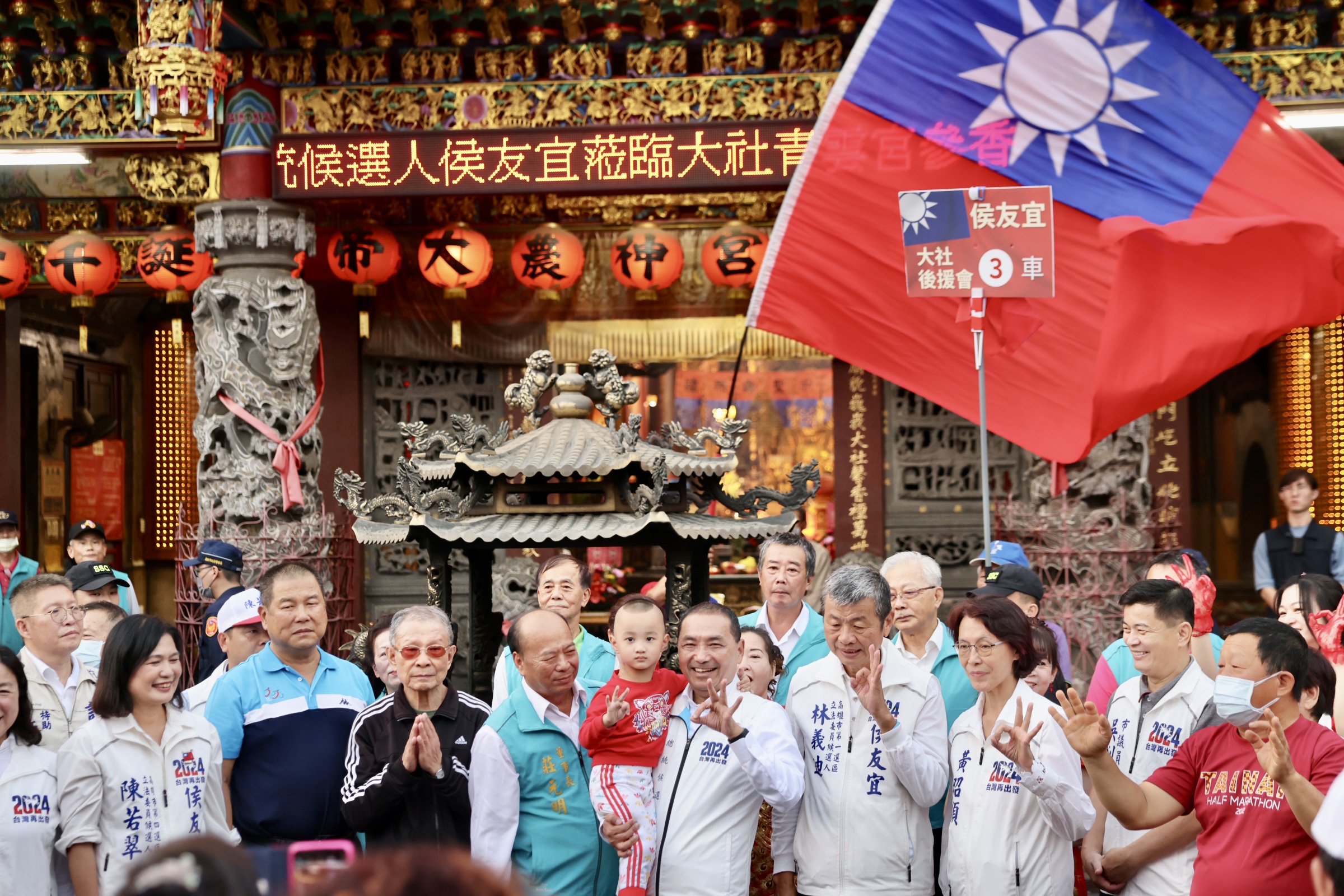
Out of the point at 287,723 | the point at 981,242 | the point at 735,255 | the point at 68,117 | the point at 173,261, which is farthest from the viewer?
the point at 173,261

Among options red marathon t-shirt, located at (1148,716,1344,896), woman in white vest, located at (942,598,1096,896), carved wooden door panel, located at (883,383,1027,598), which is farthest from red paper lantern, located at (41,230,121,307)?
red marathon t-shirt, located at (1148,716,1344,896)

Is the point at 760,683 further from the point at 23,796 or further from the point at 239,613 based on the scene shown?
the point at 23,796

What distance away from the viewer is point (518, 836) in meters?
3.56

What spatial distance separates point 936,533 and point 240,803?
6843 millimetres

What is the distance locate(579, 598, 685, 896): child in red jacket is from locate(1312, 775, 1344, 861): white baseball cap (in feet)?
6.08

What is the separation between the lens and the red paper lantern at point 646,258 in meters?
9.00

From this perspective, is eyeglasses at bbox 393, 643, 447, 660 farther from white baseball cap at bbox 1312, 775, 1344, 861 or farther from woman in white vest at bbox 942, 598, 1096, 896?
white baseball cap at bbox 1312, 775, 1344, 861

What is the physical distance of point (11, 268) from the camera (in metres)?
9.25

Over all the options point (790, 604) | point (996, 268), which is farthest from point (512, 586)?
point (996, 268)

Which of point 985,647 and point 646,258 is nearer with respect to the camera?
point 985,647

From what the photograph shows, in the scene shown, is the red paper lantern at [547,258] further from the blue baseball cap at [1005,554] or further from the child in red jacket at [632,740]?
the child in red jacket at [632,740]

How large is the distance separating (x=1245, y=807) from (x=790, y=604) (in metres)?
1.99

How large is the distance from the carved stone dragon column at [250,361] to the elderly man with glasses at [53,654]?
11.9ft

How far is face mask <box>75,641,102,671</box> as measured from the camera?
5176mm
